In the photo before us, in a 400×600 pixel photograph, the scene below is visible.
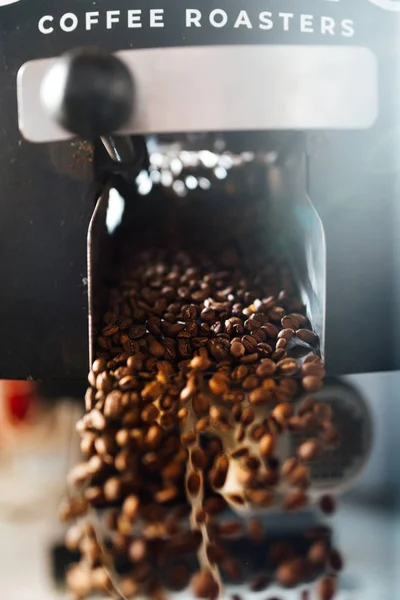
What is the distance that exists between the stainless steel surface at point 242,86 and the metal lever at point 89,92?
0.01m

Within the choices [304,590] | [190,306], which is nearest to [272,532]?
[304,590]

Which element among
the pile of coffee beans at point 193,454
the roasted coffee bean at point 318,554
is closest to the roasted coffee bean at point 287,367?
the pile of coffee beans at point 193,454

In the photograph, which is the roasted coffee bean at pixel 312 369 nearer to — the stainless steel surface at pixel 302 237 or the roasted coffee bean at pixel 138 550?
the stainless steel surface at pixel 302 237

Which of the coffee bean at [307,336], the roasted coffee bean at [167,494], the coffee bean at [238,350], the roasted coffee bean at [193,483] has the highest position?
the coffee bean at [307,336]

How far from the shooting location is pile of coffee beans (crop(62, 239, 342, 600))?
0.39 metres

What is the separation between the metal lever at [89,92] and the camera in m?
0.37

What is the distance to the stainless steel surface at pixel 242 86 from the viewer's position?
1.28 ft

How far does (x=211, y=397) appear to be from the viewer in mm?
401

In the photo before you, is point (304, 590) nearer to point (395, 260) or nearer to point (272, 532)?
point (272, 532)

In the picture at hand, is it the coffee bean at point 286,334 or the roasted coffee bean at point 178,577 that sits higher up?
the coffee bean at point 286,334

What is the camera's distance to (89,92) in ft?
1.21

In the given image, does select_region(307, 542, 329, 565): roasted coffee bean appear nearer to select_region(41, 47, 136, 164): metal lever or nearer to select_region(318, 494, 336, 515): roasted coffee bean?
select_region(318, 494, 336, 515): roasted coffee bean

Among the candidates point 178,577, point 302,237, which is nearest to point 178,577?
point 178,577

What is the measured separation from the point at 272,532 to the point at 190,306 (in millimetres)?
168
